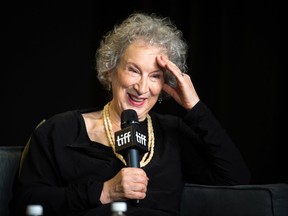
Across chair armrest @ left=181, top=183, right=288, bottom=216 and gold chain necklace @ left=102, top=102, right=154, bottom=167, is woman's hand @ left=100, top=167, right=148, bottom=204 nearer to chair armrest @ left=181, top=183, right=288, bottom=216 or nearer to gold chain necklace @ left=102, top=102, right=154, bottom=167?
gold chain necklace @ left=102, top=102, right=154, bottom=167

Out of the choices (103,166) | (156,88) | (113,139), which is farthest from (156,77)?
(103,166)

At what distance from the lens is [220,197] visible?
90.9 inches

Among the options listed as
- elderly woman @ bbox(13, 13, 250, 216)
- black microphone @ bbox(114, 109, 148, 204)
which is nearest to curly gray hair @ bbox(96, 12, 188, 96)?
elderly woman @ bbox(13, 13, 250, 216)

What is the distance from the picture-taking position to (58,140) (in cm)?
224

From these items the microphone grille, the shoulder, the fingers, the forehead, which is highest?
the forehead

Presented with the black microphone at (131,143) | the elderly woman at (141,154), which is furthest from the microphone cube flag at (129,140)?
the elderly woman at (141,154)

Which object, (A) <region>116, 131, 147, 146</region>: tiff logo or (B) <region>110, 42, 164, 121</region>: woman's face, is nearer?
(A) <region>116, 131, 147, 146</region>: tiff logo

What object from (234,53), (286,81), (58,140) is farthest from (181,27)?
(58,140)

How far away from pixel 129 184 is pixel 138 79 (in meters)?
0.47

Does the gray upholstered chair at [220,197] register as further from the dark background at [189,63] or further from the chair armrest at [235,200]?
the dark background at [189,63]

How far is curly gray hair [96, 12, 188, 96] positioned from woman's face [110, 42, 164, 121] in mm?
36

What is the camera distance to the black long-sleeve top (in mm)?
2127

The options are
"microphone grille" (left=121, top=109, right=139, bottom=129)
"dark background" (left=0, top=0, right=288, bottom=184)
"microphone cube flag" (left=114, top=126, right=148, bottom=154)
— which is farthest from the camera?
"dark background" (left=0, top=0, right=288, bottom=184)

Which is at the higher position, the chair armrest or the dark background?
the dark background
